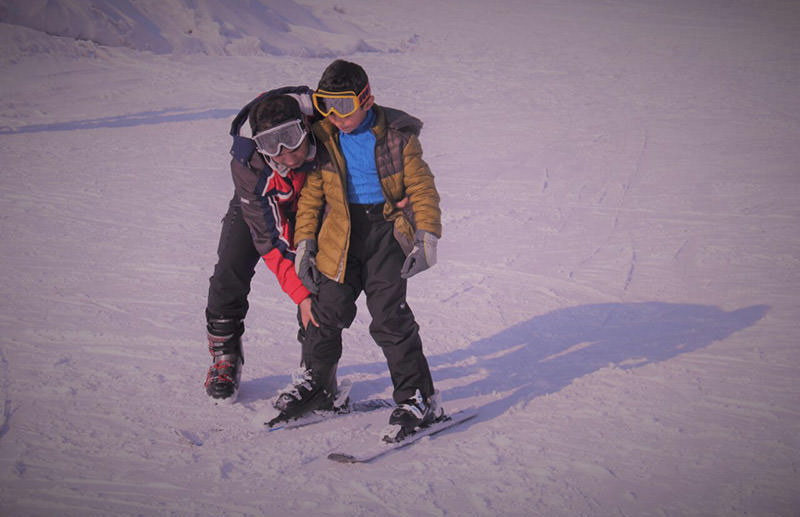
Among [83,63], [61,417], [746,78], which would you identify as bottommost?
[61,417]

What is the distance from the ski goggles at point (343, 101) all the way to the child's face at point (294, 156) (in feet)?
0.57

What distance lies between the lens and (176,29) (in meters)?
16.9

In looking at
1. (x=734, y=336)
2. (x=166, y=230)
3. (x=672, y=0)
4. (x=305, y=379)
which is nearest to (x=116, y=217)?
(x=166, y=230)

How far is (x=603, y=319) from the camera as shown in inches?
187

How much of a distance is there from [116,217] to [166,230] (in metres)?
0.61

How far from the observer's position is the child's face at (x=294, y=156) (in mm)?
2986

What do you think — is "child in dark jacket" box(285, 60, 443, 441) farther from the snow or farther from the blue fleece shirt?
the snow


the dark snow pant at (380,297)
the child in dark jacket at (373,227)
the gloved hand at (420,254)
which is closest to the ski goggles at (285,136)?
the child in dark jacket at (373,227)

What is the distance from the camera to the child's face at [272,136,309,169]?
2986mm

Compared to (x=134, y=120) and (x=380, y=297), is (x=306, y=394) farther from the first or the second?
(x=134, y=120)

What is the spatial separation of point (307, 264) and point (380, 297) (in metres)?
0.37

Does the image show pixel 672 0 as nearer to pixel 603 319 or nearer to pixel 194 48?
pixel 194 48

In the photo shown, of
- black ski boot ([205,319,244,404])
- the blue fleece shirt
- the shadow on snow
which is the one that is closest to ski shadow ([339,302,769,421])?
the shadow on snow

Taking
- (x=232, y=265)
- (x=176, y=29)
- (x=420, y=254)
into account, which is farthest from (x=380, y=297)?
(x=176, y=29)
